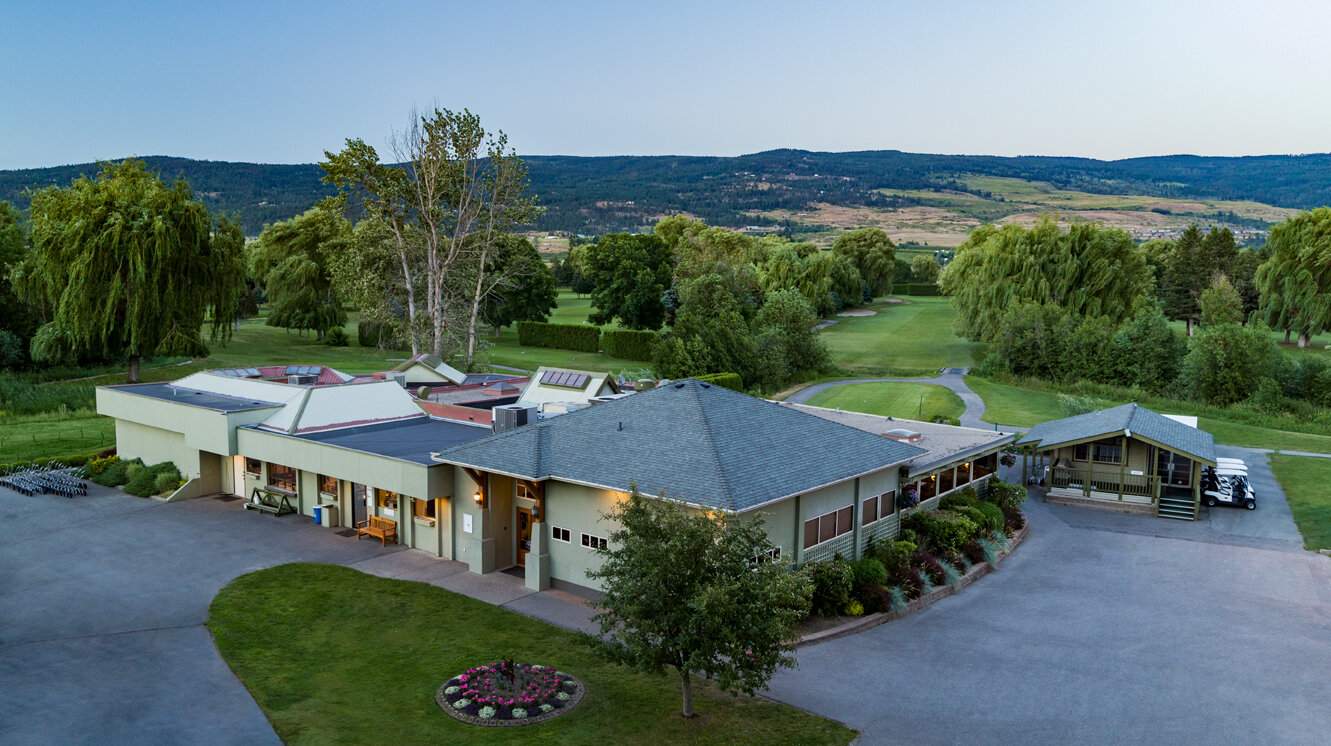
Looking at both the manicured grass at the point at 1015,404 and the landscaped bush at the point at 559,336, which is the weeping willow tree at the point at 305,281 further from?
the manicured grass at the point at 1015,404

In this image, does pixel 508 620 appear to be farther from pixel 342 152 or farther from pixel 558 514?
pixel 342 152

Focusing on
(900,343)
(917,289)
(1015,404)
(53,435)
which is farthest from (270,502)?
(917,289)

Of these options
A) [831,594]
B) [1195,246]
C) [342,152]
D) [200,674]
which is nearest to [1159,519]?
[831,594]

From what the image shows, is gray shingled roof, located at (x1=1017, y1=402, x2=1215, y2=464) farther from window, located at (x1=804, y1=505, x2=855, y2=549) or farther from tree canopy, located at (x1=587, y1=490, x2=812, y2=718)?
tree canopy, located at (x1=587, y1=490, x2=812, y2=718)

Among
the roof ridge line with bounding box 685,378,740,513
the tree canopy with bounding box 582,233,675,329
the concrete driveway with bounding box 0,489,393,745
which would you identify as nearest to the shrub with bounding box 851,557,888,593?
the roof ridge line with bounding box 685,378,740,513

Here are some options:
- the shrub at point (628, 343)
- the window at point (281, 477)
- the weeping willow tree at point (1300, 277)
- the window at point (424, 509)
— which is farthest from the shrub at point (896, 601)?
the weeping willow tree at point (1300, 277)
